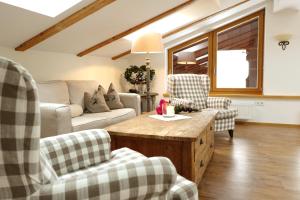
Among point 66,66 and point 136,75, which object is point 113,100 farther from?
point 136,75

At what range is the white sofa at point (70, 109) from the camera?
235cm

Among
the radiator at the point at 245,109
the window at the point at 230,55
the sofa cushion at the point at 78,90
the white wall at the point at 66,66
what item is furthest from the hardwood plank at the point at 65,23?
the radiator at the point at 245,109

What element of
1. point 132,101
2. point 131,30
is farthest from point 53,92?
point 131,30

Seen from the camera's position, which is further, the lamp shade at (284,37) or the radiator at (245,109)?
the radiator at (245,109)

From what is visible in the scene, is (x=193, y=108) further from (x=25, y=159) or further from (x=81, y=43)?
(x=25, y=159)

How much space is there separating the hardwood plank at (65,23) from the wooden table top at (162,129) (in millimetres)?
1276

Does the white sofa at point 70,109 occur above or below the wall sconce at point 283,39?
below

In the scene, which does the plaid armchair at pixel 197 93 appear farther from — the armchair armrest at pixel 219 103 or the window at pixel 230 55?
the window at pixel 230 55

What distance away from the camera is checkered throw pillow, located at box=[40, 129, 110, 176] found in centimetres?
137

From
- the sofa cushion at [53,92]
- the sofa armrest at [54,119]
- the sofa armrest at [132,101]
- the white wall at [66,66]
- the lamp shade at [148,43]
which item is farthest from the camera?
the sofa armrest at [132,101]

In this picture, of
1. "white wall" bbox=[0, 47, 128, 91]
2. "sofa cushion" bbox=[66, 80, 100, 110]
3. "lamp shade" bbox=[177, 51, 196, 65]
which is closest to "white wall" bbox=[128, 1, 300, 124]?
"lamp shade" bbox=[177, 51, 196, 65]

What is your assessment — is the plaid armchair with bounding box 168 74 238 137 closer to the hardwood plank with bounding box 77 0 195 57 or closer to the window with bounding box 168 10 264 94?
the hardwood plank with bounding box 77 0 195 57

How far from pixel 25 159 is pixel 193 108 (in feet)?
8.06

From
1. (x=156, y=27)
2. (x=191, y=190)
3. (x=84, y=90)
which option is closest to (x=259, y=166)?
(x=191, y=190)
